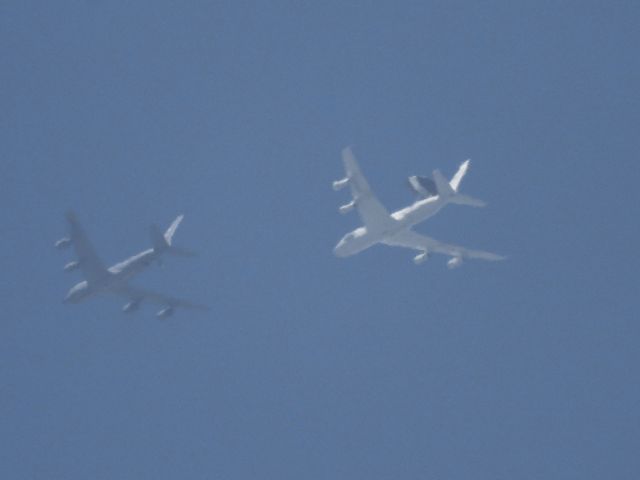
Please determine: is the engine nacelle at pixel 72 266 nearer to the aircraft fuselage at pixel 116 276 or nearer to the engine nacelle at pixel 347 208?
the aircraft fuselage at pixel 116 276

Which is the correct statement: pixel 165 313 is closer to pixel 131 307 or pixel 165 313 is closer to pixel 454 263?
pixel 131 307

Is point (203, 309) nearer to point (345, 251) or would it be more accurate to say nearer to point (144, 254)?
point (144, 254)

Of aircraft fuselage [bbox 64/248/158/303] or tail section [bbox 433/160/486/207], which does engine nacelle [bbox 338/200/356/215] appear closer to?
tail section [bbox 433/160/486/207]

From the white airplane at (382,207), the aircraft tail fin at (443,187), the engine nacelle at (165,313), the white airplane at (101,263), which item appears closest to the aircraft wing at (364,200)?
the white airplane at (382,207)

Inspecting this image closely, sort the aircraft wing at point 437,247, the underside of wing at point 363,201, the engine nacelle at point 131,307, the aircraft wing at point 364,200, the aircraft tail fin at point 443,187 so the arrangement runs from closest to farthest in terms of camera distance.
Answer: the aircraft wing at point 364,200 → the underside of wing at point 363,201 → the aircraft tail fin at point 443,187 → the aircraft wing at point 437,247 → the engine nacelle at point 131,307

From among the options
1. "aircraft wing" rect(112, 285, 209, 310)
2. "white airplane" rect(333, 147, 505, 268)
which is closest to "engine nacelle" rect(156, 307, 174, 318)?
"aircraft wing" rect(112, 285, 209, 310)
